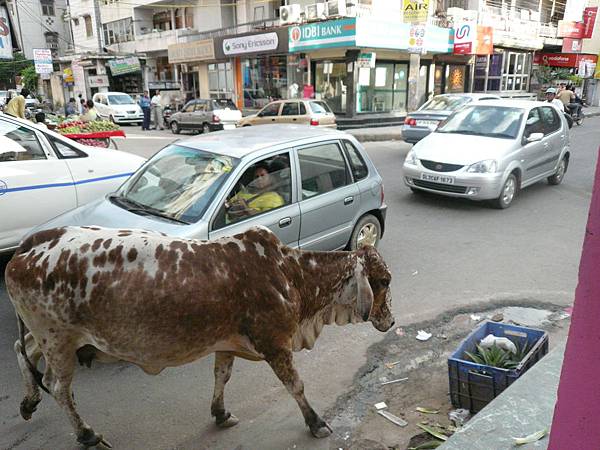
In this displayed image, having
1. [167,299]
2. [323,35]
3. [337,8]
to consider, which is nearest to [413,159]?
[167,299]

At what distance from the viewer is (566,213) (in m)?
8.56

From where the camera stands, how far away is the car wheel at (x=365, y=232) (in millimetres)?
5930

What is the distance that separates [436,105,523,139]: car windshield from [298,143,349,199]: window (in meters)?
4.82

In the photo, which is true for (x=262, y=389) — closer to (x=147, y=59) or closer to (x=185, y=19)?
(x=185, y=19)

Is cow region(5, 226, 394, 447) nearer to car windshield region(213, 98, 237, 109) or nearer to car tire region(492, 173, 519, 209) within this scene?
car tire region(492, 173, 519, 209)

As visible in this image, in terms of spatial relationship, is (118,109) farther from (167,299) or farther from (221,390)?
(167,299)

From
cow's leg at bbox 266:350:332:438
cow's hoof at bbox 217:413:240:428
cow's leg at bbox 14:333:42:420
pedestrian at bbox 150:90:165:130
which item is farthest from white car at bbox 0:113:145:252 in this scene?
pedestrian at bbox 150:90:165:130

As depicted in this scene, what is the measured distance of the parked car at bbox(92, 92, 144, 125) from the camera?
2511 centimetres

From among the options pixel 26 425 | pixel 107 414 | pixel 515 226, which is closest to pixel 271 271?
pixel 107 414

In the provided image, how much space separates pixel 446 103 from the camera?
15156 millimetres

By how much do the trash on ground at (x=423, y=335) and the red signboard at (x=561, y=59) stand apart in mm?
35005

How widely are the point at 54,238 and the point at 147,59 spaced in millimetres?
35681

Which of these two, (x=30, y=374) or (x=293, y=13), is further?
(x=293, y=13)

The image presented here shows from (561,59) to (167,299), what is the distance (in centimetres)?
3807
